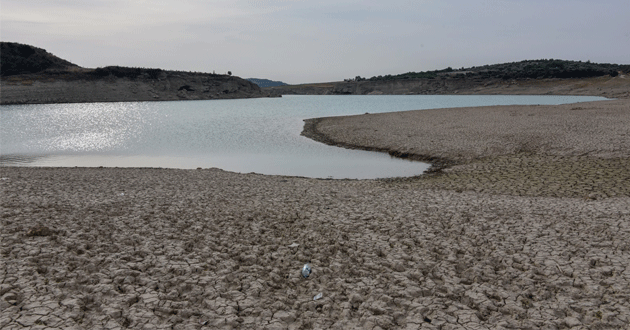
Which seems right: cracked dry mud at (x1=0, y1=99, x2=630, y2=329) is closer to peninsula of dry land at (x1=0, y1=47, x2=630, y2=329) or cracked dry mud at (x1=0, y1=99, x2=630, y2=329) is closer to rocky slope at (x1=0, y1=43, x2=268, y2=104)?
peninsula of dry land at (x1=0, y1=47, x2=630, y2=329)

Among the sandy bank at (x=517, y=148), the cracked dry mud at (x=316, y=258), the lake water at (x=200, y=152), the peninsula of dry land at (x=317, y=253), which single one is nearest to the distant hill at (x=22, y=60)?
the lake water at (x=200, y=152)

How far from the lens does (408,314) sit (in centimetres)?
594

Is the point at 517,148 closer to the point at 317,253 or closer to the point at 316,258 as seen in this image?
the point at 317,253

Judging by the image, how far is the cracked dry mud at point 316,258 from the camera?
19.3 ft

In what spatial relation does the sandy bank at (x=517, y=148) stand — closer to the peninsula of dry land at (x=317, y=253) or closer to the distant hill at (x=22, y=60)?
the peninsula of dry land at (x=317, y=253)

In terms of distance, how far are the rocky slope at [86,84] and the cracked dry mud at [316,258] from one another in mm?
96803

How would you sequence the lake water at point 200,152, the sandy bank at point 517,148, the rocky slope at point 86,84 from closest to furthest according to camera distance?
1. the sandy bank at point 517,148
2. the lake water at point 200,152
3. the rocky slope at point 86,84

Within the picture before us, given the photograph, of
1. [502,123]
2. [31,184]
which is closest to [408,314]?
[31,184]

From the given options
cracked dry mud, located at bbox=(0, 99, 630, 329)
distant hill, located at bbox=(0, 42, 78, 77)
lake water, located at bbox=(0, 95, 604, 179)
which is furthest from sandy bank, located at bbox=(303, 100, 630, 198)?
distant hill, located at bbox=(0, 42, 78, 77)

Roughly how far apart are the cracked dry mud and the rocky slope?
96803 millimetres

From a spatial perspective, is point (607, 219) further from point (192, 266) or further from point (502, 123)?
point (502, 123)

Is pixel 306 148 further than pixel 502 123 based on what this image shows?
No

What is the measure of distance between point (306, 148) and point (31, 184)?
55.1 ft

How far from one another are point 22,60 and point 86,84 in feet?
52.8
